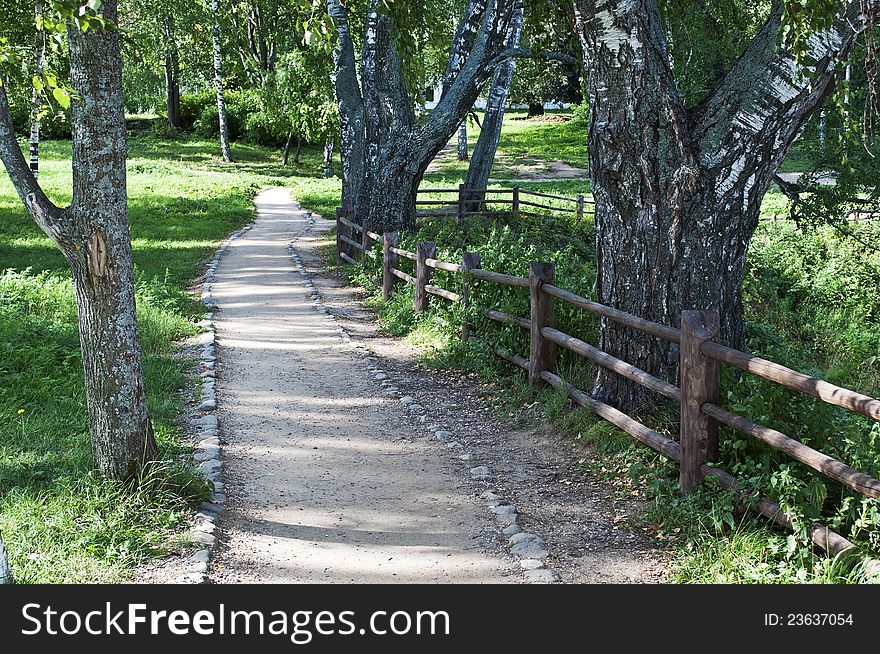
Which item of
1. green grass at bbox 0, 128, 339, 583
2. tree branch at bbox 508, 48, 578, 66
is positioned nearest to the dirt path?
green grass at bbox 0, 128, 339, 583

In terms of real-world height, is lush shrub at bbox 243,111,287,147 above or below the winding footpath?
above

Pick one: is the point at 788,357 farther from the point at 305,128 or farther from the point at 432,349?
the point at 305,128

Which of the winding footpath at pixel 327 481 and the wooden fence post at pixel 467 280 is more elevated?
the wooden fence post at pixel 467 280

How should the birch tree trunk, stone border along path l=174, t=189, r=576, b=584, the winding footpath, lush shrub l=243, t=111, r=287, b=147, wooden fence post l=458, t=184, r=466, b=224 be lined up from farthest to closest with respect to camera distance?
1. the birch tree trunk
2. lush shrub l=243, t=111, r=287, b=147
3. wooden fence post l=458, t=184, r=466, b=224
4. the winding footpath
5. stone border along path l=174, t=189, r=576, b=584

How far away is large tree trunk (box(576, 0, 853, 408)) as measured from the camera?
20.2ft

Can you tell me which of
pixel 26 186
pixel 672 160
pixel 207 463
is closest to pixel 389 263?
pixel 207 463

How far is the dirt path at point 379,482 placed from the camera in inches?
202

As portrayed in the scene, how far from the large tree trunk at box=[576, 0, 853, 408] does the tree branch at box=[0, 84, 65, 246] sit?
3826mm

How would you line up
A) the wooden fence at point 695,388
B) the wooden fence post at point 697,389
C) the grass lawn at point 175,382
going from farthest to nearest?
the wooden fence post at point 697,389 < the grass lawn at point 175,382 < the wooden fence at point 695,388

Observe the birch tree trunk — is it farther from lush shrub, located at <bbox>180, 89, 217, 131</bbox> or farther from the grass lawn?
the grass lawn

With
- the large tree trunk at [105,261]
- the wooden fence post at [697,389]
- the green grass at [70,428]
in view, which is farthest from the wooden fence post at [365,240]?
the wooden fence post at [697,389]

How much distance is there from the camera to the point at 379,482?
6516 millimetres

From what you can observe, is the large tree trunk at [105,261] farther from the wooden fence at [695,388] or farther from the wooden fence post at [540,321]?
the wooden fence post at [540,321]

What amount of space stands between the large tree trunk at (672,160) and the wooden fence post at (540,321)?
1232mm
